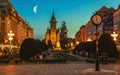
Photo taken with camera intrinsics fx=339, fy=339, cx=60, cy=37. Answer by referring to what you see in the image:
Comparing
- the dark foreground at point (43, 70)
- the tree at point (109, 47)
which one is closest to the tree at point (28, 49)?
the tree at point (109, 47)

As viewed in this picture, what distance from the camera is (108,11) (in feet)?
641

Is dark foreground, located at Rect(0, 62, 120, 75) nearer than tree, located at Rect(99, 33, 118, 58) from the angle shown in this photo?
Yes

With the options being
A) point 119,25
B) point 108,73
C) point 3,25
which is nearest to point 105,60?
point 108,73

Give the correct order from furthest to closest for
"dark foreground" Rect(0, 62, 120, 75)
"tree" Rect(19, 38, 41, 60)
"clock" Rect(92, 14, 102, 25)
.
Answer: "tree" Rect(19, 38, 41, 60), "dark foreground" Rect(0, 62, 120, 75), "clock" Rect(92, 14, 102, 25)

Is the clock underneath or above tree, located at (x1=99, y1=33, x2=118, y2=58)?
above

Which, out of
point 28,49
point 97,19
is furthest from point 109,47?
point 97,19

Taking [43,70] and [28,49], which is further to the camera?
[28,49]

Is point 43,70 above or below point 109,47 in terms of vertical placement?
below

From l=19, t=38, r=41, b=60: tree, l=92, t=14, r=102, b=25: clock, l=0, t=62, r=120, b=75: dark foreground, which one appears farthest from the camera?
l=19, t=38, r=41, b=60: tree

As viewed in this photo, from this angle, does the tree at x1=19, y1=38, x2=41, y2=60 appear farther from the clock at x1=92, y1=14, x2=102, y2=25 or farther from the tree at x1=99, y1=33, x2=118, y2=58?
the clock at x1=92, y1=14, x2=102, y2=25

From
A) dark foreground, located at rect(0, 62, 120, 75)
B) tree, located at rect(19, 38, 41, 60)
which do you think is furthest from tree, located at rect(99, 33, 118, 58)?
dark foreground, located at rect(0, 62, 120, 75)

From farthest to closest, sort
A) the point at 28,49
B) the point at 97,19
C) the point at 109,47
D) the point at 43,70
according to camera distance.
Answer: the point at 109,47 < the point at 28,49 < the point at 43,70 < the point at 97,19

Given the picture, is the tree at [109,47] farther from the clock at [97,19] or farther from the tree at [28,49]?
the clock at [97,19]

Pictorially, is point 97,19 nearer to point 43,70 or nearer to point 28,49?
point 43,70
